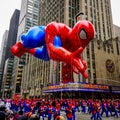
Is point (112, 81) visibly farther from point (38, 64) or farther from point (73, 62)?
point (73, 62)

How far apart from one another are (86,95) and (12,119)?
35.7m

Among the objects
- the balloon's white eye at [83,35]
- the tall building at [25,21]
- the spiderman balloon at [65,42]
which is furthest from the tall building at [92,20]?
the balloon's white eye at [83,35]

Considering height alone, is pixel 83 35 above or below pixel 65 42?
above

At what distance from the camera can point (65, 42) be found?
10195 millimetres

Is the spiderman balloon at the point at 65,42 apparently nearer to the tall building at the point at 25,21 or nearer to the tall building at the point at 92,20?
the tall building at the point at 92,20

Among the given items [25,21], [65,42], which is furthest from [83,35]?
[25,21]

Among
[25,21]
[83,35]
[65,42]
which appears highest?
[25,21]

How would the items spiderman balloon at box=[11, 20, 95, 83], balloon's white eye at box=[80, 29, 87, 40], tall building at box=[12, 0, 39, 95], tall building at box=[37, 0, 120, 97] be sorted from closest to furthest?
spiderman balloon at box=[11, 20, 95, 83]
balloon's white eye at box=[80, 29, 87, 40]
tall building at box=[37, 0, 120, 97]
tall building at box=[12, 0, 39, 95]

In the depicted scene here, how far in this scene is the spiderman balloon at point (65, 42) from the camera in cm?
862

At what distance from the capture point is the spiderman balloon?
28.3ft

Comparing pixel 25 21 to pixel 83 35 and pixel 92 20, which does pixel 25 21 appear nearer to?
pixel 92 20

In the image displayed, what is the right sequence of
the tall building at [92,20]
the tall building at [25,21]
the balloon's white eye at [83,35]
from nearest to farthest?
the balloon's white eye at [83,35], the tall building at [92,20], the tall building at [25,21]

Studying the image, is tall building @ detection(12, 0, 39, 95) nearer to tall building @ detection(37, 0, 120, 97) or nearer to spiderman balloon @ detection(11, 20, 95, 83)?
tall building @ detection(37, 0, 120, 97)

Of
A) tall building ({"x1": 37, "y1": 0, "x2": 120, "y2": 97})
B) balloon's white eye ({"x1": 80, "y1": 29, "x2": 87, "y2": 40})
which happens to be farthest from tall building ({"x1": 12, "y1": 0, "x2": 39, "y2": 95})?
balloon's white eye ({"x1": 80, "y1": 29, "x2": 87, "y2": 40})
